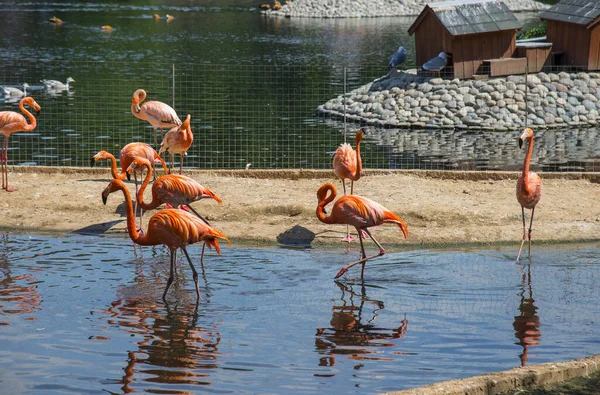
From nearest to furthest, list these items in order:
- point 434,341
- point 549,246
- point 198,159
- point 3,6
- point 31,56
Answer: point 434,341 < point 549,246 < point 198,159 < point 31,56 < point 3,6

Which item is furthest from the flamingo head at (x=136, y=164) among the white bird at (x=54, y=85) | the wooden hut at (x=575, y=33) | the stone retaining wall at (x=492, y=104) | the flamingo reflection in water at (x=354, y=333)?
the white bird at (x=54, y=85)

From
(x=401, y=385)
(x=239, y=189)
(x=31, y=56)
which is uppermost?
(x=31, y=56)

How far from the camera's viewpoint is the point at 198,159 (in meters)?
18.3

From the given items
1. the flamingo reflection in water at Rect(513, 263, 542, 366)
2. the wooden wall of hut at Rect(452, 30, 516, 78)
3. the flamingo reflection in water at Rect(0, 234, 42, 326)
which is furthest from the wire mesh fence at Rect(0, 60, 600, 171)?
the flamingo reflection in water at Rect(513, 263, 542, 366)

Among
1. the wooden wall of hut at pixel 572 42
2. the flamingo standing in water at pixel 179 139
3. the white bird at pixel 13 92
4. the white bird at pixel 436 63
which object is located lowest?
the flamingo standing in water at pixel 179 139

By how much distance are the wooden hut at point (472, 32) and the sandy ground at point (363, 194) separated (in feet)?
33.1

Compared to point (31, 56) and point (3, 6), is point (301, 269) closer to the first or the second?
point (31, 56)

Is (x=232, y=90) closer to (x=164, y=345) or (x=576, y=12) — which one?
(x=576, y=12)

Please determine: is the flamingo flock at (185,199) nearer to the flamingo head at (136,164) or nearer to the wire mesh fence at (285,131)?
the flamingo head at (136,164)

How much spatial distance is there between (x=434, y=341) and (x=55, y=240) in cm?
588

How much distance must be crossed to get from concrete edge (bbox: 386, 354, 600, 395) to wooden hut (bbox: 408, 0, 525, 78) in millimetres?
17311

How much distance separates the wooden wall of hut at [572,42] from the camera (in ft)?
77.6

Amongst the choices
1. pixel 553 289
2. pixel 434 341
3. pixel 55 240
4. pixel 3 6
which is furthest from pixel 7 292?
pixel 3 6

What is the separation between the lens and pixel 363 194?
42.6 feet
